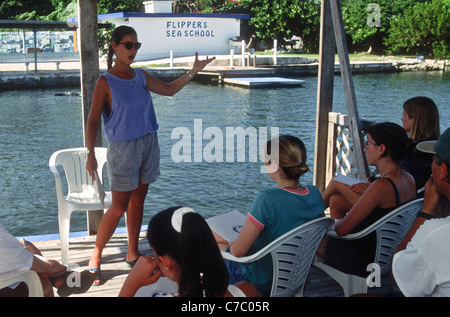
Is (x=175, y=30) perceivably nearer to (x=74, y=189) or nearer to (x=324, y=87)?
(x=324, y=87)

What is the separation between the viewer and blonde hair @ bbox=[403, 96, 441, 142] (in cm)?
→ 297

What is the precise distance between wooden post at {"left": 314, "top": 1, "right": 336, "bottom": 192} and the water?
3.10 m

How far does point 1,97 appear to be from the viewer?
2100 cm

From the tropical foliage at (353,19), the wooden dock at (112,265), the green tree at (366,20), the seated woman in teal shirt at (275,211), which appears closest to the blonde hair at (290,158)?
the seated woman in teal shirt at (275,211)

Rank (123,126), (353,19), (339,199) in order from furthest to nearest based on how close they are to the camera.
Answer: (353,19)
(339,199)
(123,126)

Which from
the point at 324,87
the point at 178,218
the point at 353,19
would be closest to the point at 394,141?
the point at 178,218

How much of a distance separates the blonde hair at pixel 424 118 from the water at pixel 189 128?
198 inches

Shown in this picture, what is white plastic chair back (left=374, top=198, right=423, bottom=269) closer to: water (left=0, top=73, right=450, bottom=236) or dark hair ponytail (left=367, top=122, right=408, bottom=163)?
dark hair ponytail (left=367, top=122, right=408, bottom=163)

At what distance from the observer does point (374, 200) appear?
7.93ft

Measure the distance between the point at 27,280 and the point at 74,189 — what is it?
1.71m

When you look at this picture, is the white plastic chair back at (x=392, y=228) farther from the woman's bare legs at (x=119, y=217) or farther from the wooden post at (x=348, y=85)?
the wooden post at (x=348, y=85)

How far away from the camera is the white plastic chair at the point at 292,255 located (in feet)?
6.76

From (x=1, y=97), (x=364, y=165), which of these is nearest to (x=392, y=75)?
(x=1, y=97)
